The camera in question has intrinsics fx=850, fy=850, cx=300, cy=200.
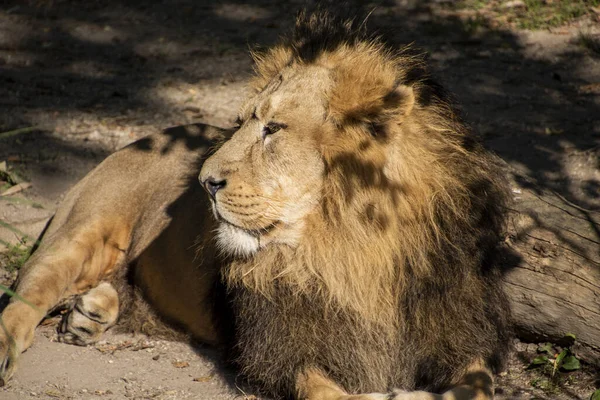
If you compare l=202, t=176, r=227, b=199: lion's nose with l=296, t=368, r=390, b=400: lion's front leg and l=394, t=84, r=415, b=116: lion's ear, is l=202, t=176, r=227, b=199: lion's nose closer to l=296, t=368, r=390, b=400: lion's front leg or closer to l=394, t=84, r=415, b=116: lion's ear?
l=394, t=84, r=415, b=116: lion's ear

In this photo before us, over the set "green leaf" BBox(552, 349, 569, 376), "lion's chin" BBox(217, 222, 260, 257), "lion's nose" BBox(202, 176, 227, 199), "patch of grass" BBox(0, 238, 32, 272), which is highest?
"lion's nose" BBox(202, 176, 227, 199)

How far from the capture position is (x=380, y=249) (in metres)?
3.25

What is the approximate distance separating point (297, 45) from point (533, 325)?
1681 mm

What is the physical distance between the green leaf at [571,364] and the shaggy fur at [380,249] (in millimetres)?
404

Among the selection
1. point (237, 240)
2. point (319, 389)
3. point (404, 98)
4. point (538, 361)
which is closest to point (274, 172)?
point (237, 240)

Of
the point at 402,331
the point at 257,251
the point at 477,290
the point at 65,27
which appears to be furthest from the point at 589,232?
the point at 65,27

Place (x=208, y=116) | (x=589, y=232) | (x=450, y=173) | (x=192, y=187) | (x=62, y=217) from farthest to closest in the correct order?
(x=208, y=116), (x=62, y=217), (x=192, y=187), (x=589, y=232), (x=450, y=173)

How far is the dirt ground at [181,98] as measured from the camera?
393cm

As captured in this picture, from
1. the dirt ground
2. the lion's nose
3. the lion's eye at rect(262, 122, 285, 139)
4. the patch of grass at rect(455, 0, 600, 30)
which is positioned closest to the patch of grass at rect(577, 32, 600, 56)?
the dirt ground

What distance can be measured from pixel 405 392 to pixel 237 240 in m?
0.87

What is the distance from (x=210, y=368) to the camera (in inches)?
159

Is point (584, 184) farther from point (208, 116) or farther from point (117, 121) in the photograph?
point (117, 121)

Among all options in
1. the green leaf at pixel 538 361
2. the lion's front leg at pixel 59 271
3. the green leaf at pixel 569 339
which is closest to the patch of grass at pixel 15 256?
the lion's front leg at pixel 59 271

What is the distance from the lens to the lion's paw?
426 cm
